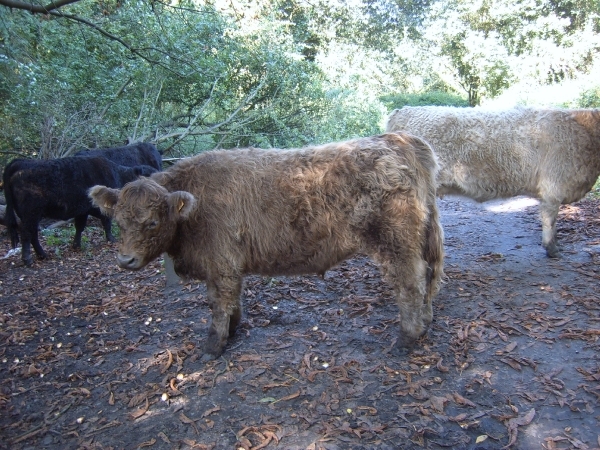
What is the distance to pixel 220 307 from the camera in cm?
416

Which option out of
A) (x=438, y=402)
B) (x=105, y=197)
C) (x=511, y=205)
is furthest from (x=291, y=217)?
(x=511, y=205)

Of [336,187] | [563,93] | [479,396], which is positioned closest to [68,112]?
[336,187]

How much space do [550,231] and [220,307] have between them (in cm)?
467

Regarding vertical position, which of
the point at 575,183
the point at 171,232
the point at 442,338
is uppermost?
the point at 171,232

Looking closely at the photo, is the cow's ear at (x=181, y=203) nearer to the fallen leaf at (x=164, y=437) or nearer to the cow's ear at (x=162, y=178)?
the cow's ear at (x=162, y=178)

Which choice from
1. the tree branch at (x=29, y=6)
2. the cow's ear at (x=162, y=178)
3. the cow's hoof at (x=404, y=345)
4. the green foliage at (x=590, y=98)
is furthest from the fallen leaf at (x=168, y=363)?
the green foliage at (x=590, y=98)

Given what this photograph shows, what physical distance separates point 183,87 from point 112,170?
3992 millimetres

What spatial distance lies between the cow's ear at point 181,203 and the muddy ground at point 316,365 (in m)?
1.47

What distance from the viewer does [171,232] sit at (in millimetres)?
3900

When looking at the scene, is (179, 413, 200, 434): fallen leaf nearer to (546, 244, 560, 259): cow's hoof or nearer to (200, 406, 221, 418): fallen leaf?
(200, 406, 221, 418): fallen leaf

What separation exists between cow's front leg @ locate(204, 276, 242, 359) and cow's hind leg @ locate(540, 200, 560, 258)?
4.40m

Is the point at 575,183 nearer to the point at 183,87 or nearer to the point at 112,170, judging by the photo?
the point at 112,170

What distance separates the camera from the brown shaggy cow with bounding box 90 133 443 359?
382 centimetres

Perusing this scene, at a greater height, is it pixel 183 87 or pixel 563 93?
pixel 183 87
